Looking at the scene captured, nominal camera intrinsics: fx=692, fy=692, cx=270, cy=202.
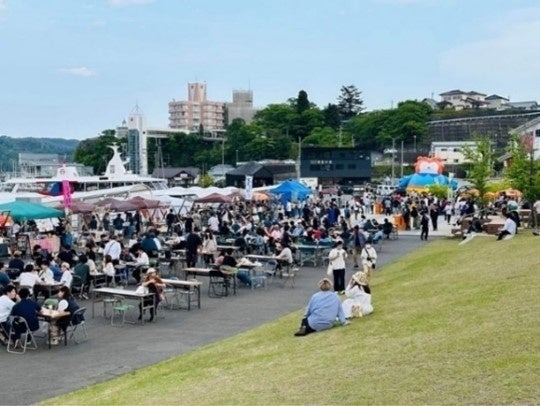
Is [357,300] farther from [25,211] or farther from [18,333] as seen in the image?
[25,211]

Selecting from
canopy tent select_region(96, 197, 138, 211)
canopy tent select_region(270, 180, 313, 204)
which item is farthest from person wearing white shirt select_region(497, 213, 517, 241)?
canopy tent select_region(270, 180, 313, 204)

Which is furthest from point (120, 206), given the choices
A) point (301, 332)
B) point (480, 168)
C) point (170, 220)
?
point (301, 332)

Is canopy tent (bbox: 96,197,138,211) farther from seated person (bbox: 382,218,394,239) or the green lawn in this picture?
the green lawn

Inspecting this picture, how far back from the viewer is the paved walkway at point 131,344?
10.7 meters

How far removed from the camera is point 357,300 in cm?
1290

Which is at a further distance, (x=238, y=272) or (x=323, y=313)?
(x=238, y=272)

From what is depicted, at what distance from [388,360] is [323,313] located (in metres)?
3.33

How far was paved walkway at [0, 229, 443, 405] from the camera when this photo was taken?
35.2 ft

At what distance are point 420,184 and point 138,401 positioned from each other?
4002 cm

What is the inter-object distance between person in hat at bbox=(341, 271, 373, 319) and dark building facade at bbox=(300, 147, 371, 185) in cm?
7324

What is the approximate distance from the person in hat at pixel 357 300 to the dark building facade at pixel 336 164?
240ft

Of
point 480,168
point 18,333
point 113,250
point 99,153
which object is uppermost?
point 99,153

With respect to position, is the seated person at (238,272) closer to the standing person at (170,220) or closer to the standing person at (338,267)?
the standing person at (338,267)

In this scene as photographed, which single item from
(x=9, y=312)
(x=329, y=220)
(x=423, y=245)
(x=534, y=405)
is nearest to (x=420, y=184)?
(x=329, y=220)
